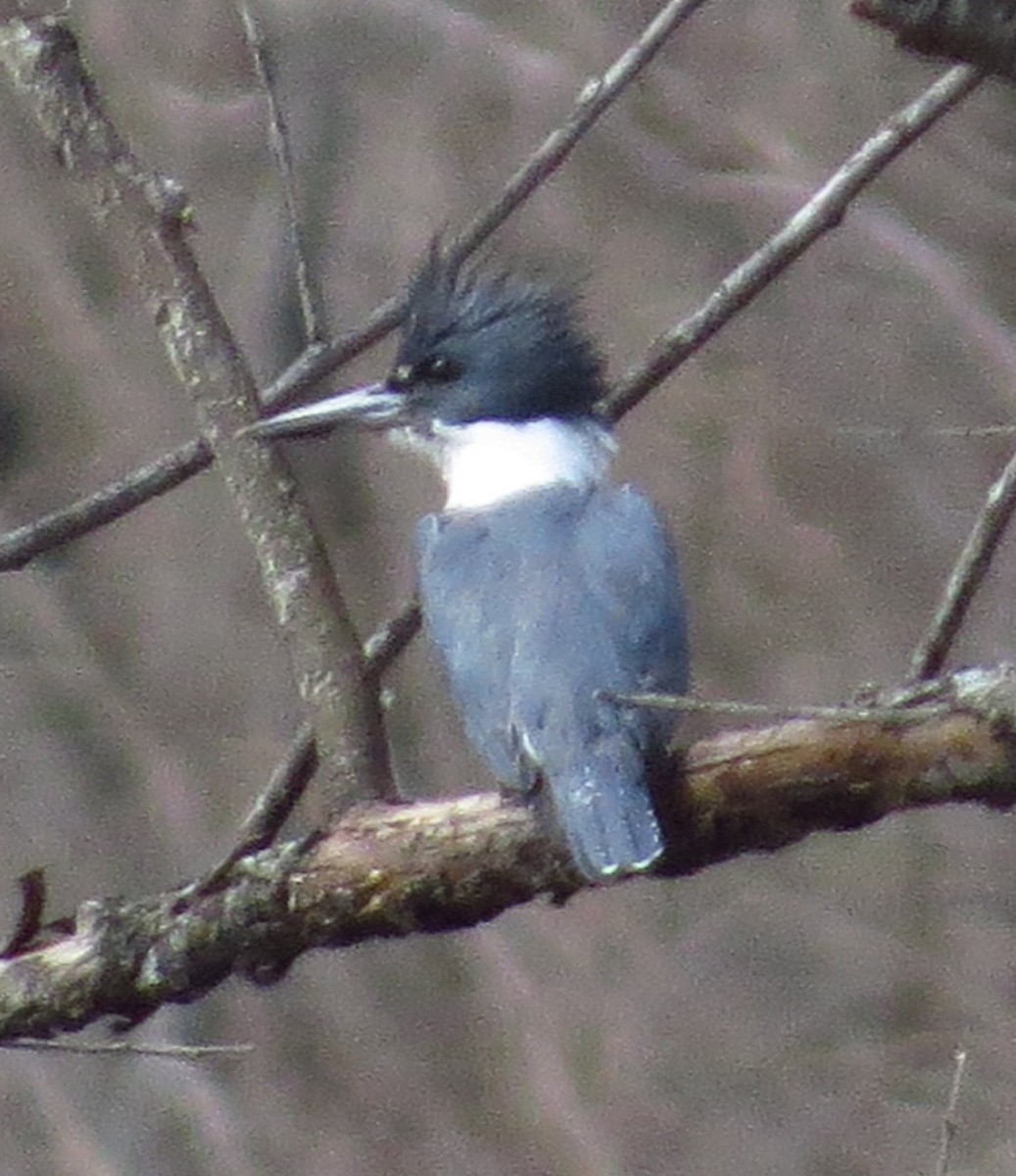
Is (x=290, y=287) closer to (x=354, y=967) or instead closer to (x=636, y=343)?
(x=636, y=343)

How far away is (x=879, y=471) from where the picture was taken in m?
3.03

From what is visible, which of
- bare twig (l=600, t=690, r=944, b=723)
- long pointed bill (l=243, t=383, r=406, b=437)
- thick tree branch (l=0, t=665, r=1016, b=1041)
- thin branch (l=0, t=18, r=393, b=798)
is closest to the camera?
bare twig (l=600, t=690, r=944, b=723)

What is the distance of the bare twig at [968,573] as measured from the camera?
142 centimetres

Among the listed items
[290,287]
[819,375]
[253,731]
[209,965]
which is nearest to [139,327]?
[290,287]

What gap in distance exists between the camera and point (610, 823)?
138cm

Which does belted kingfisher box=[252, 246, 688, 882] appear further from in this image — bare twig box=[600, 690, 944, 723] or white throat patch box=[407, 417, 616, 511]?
bare twig box=[600, 690, 944, 723]

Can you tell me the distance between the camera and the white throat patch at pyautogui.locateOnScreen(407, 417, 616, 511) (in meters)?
1.95

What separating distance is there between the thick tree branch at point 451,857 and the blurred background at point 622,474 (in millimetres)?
1567

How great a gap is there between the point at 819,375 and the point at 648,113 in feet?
1.27

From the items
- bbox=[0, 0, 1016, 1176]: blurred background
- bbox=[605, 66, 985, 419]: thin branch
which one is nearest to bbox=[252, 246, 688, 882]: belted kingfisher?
bbox=[605, 66, 985, 419]: thin branch

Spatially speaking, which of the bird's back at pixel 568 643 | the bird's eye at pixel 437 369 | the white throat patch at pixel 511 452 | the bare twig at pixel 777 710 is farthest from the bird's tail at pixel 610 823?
the bird's eye at pixel 437 369

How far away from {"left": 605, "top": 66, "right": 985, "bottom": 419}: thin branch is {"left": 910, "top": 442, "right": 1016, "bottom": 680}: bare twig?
1.10 feet

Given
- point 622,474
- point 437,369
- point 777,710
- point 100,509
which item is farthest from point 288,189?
point 622,474

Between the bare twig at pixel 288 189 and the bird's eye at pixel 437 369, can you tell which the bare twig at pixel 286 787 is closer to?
the bare twig at pixel 288 189
